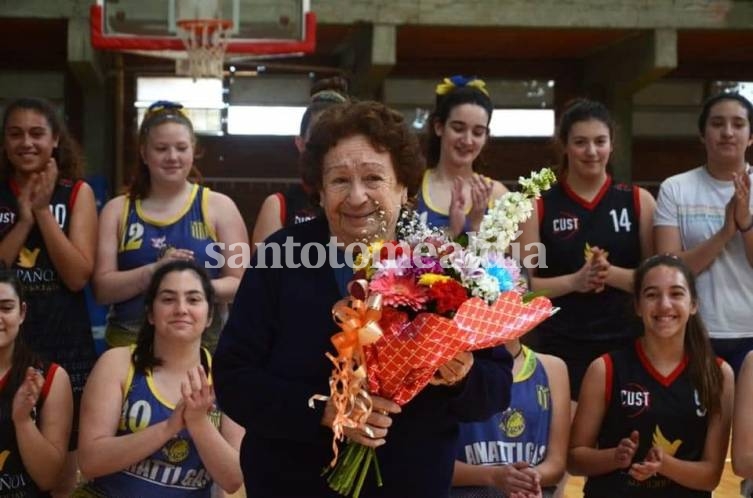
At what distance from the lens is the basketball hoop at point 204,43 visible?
9.82 m

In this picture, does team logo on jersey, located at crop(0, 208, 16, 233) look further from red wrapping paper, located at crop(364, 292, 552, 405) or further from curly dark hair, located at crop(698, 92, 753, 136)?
curly dark hair, located at crop(698, 92, 753, 136)

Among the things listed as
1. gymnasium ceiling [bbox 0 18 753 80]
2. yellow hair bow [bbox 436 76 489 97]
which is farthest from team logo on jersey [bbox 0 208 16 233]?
gymnasium ceiling [bbox 0 18 753 80]

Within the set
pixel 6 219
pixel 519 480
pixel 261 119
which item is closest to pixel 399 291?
pixel 519 480

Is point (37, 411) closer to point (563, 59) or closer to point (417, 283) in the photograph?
point (417, 283)

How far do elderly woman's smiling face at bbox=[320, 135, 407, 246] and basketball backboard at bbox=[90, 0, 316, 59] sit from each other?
24.8ft

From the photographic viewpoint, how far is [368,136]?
2.63 m

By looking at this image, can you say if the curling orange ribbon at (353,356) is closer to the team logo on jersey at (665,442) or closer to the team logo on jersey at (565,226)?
the team logo on jersey at (665,442)

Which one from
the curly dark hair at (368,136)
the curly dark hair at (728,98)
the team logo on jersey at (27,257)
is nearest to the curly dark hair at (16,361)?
the team logo on jersey at (27,257)

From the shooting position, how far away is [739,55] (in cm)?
1505

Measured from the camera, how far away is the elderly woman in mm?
2494

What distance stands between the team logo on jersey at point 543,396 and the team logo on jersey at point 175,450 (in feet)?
4.31

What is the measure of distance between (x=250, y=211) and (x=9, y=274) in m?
9.57

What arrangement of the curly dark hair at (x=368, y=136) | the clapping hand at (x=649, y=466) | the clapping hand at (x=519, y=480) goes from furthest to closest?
the clapping hand at (x=649, y=466) → the clapping hand at (x=519, y=480) → the curly dark hair at (x=368, y=136)

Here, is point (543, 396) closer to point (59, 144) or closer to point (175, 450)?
point (175, 450)
